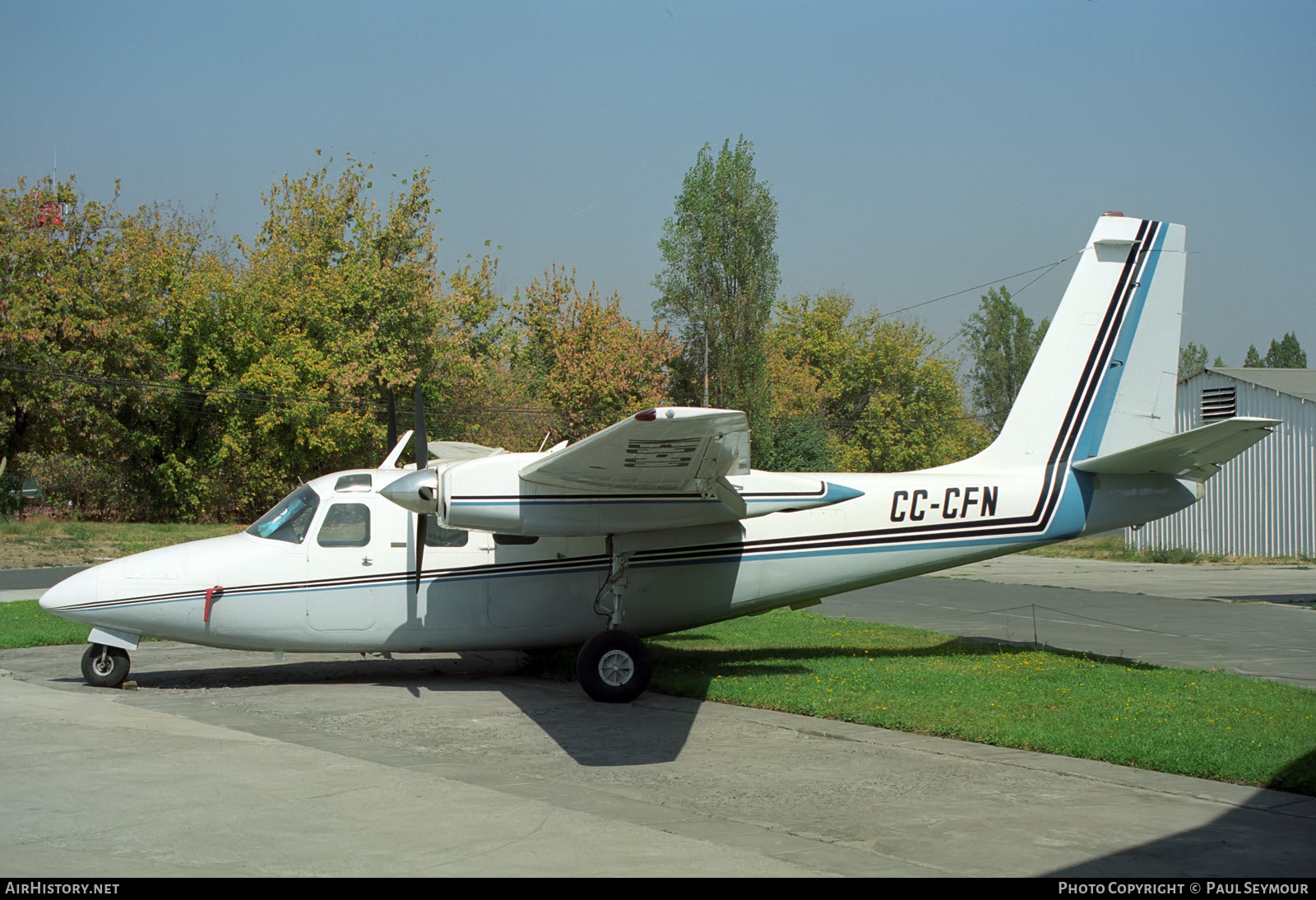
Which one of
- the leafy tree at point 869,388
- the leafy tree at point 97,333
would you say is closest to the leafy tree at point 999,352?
the leafy tree at point 869,388

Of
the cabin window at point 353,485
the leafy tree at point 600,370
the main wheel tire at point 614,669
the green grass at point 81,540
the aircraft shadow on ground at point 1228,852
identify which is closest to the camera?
the aircraft shadow on ground at point 1228,852

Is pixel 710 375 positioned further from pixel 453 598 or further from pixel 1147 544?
pixel 453 598

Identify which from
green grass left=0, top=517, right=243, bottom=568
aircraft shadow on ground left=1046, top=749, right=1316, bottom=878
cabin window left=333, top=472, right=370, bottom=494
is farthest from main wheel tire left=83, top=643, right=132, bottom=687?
green grass left=0, top=517, right=243, bottom=568

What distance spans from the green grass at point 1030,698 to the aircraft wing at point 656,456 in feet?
8.22

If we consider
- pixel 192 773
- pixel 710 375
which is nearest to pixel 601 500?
pixel 192 773

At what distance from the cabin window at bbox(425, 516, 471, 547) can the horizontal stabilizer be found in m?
7.51

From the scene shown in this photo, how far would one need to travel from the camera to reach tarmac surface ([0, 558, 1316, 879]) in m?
5.90

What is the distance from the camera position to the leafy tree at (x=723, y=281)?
5116 cm

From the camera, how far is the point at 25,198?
37906 mm

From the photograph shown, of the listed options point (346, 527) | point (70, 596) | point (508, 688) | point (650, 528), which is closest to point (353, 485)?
point (346, 527)

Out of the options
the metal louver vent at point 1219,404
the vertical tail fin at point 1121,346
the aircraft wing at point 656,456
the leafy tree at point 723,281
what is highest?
the leafy tree at point 723,281

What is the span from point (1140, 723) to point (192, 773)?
26.1ft

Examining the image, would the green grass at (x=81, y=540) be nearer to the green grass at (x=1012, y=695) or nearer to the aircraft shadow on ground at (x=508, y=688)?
the green grass at (x=1012, y=695)

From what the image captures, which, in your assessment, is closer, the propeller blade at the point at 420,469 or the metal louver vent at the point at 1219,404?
→ the propeller blade at the point at 420,469
